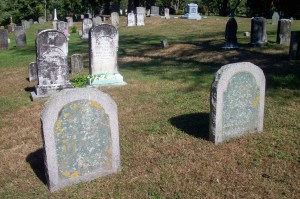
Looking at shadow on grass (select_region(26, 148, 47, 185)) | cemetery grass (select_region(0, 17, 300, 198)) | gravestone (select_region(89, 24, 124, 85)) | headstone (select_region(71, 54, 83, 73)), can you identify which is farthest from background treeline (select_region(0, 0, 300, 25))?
shadow on grass (select_region(26, 148, 47, 185))

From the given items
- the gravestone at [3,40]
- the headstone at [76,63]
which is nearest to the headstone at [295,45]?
the headstone at [76,63]

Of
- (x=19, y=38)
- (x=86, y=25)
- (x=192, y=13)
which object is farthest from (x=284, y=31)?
(x=192, y=13)

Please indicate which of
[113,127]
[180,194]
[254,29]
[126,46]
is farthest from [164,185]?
[126,46]

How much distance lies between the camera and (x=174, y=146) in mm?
5613

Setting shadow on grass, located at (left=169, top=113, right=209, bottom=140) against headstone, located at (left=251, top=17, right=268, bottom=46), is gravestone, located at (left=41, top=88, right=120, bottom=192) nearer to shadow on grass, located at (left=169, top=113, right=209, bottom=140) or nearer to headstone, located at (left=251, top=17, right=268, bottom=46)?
shadow on grass, located at (left=169, top=113, right=209, bottom=140)

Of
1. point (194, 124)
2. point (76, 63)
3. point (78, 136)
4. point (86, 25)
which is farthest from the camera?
point (86, 25)

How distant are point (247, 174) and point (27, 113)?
18.6 ft

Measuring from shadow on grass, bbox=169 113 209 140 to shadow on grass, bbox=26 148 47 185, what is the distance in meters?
2.70

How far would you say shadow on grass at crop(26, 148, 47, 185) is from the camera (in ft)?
15.8

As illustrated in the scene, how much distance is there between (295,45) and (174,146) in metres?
8.43

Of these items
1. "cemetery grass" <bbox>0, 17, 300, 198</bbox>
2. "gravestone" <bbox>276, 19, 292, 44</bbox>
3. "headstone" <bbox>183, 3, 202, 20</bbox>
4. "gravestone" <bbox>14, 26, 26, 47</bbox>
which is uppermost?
"headstone" <bbox>183, 3, 202, 20</bbox>

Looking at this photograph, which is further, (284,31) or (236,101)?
(284,31)

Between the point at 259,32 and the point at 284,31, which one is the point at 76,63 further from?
the point at 284,31

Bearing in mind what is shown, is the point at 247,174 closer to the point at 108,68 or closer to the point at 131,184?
the point at 131,184
